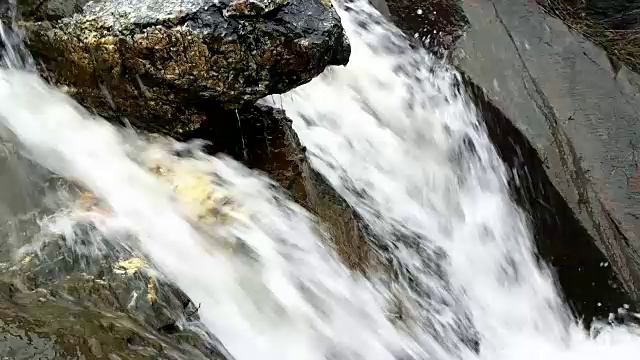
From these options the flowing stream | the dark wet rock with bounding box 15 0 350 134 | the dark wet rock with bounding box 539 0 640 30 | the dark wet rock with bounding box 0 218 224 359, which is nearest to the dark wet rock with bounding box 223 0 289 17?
the dark wet rock with bounding box 15 0 350 134

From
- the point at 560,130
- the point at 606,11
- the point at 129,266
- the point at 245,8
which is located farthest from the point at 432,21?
the point at 129,266

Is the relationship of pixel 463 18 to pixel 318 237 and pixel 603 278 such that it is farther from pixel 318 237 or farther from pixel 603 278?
pixel 318 237

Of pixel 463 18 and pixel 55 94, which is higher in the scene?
pixel 463 18

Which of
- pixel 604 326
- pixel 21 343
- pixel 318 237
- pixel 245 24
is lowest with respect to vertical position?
pixel 604 326

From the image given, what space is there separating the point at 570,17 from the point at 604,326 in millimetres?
3195

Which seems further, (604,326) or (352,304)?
(604,326)

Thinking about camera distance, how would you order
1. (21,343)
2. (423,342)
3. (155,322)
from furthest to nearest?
(423,342) < (155,322) < (21,343)

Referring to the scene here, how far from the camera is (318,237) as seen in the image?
3658mm

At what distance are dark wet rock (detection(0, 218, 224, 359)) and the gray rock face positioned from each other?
10.4 ft

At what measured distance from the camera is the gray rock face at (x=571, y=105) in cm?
474

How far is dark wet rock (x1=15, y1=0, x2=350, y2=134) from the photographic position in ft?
11.3

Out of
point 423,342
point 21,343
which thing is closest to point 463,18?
point 423,342

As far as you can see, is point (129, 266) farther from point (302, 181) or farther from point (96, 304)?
point (302, 181)

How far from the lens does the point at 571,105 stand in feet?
16.9
